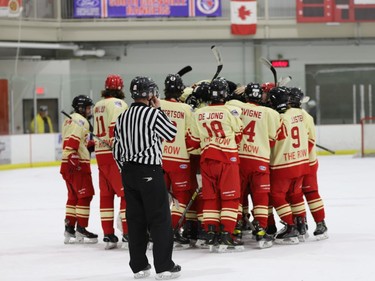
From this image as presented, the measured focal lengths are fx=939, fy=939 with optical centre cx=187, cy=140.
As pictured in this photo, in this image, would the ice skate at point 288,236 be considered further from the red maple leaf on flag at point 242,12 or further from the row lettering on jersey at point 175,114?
the red maple leaf on flag at point 242,12

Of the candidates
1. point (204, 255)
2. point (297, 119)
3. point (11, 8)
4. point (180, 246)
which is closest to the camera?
point (204, 255)

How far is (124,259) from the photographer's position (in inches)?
287

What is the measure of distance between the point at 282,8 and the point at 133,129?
685 inches

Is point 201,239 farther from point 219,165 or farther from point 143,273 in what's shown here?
point 143,273

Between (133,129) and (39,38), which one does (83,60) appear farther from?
(133,129)

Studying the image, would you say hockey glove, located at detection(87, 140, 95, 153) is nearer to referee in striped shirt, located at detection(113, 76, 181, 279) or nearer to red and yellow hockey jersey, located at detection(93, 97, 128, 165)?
red and yellow hockey jersey, located at detection(93, 97, 128, 165)

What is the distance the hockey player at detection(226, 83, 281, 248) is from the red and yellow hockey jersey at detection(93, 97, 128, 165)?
101 centimetres

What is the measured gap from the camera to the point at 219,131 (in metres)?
7.41

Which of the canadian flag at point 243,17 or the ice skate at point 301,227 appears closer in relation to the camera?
the ice skate at point 301,227

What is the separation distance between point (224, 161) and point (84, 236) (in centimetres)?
160

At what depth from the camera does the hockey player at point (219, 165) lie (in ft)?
24.3

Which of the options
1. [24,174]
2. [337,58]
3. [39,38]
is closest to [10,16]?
[39,38]

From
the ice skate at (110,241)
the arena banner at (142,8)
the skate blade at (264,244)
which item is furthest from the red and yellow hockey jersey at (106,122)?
the arena banner at (142,8)

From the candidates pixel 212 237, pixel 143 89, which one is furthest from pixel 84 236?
pixel 143 89
